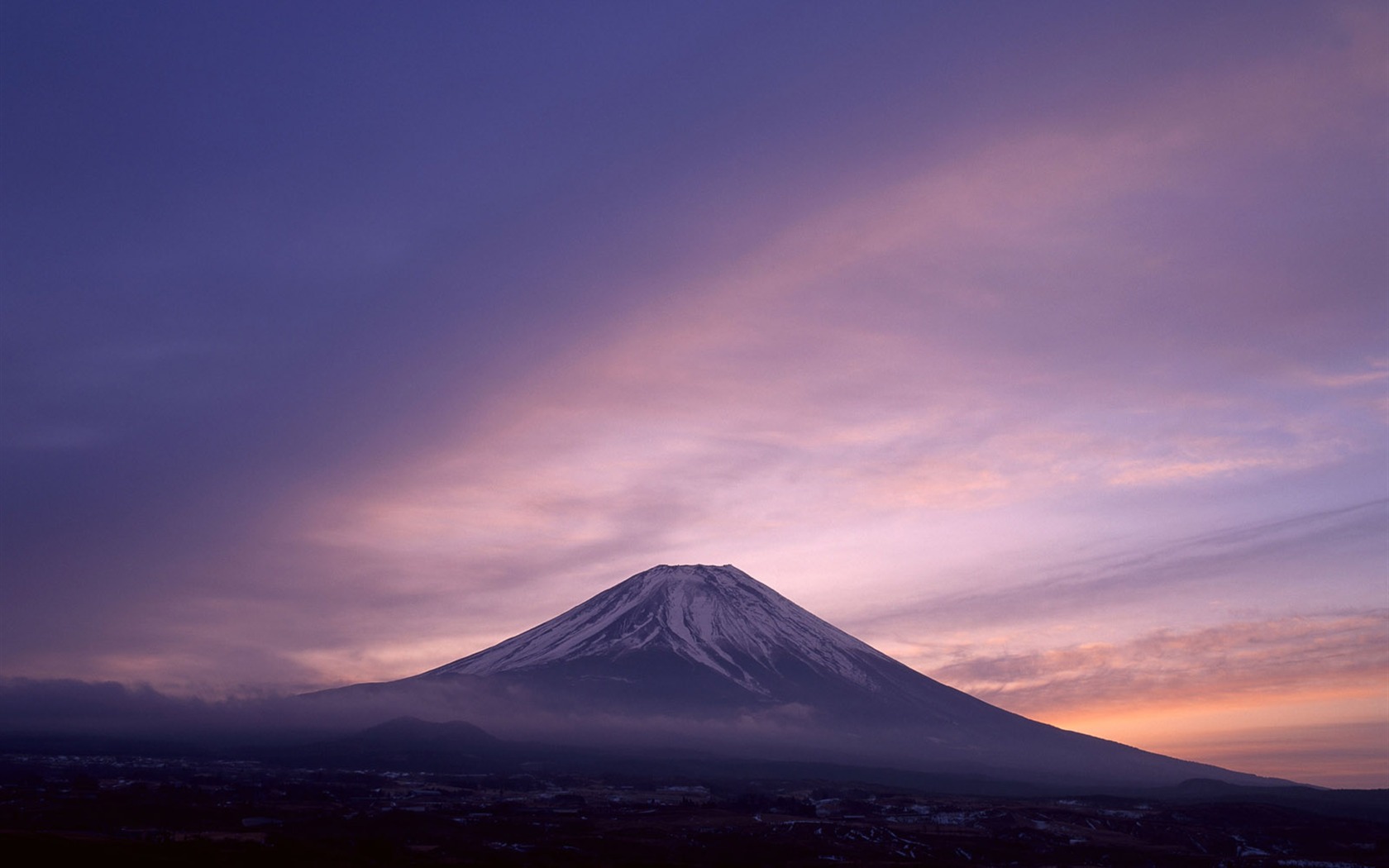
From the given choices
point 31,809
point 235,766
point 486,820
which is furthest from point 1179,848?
point 235,766

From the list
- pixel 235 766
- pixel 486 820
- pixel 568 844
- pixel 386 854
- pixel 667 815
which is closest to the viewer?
pixel 386 854

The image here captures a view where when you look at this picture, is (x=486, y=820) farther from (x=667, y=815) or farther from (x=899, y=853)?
(x=899, y=853)

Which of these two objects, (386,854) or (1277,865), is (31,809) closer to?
(386,854)

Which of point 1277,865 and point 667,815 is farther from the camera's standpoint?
point 667,815

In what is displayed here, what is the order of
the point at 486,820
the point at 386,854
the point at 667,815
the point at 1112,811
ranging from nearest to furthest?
the point at 386,854 < the point at 486,820 < the point at 667,815 < the point at 1112,811

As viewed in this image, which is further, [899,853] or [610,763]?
[610,763]

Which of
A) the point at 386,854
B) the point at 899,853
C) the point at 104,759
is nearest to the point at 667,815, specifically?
the point at 899,853
